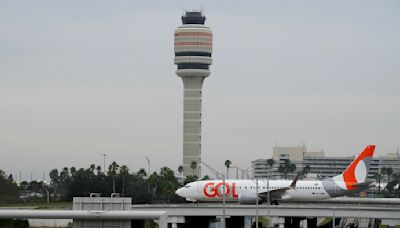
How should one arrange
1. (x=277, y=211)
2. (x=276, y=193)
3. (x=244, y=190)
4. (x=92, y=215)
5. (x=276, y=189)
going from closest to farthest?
Result: (x=92, y=215) < (x=277, y=211) < (x=276, y=189) < (x=276, y=193) < (x=244, y=190)

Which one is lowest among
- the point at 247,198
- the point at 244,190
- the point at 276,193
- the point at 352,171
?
the point at 247,198

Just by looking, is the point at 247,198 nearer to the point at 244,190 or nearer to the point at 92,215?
the point at 244,190

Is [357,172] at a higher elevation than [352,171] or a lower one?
lower

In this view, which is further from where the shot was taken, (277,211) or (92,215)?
(277,211)

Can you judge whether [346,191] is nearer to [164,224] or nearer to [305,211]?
[305,211]

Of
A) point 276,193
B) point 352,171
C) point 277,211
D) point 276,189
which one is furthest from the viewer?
point 352,171

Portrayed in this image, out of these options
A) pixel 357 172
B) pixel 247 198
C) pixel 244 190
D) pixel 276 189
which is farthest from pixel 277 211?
pixel 357 172

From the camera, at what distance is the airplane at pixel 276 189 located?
144 m

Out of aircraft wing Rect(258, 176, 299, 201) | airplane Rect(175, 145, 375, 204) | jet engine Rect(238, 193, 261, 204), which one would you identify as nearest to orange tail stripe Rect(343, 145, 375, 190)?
airplane Rect(175, 145, 375, 204)

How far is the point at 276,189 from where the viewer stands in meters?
144

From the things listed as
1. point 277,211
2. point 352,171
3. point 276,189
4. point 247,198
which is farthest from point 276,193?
point 352,171

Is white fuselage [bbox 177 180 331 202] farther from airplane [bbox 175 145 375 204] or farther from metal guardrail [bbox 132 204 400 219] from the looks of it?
metal guardrail [bbox 132 204 400 219]

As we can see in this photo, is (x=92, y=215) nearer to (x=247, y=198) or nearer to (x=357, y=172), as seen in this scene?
(x=247, y=198)

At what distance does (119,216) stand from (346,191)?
7748 centimetres
